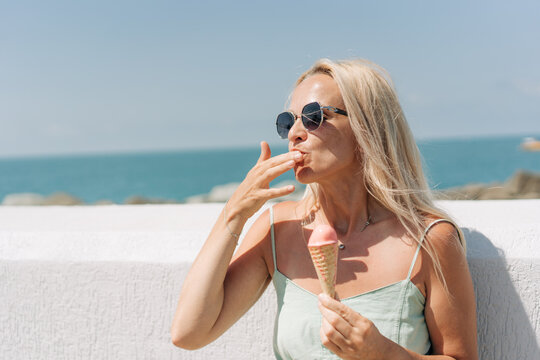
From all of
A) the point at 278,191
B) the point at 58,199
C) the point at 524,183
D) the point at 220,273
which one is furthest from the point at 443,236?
the point at 524,183

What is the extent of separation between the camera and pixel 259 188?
212 cm

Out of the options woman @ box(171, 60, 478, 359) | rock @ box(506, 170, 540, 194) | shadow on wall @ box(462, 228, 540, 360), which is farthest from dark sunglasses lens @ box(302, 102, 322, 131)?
rock @ box(506, 170, 540, 194)

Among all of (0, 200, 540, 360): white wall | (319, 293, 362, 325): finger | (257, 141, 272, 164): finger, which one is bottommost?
(0, 200, 540, 360): white wall

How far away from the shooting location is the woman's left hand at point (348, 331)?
177 cm

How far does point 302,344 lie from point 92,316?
1.15 meters

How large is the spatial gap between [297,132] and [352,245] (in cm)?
52

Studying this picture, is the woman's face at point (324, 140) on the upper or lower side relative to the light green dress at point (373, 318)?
upper

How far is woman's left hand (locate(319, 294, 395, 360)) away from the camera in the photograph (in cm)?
177

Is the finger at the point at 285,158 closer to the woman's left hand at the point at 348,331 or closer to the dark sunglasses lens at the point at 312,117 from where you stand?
the dark sunglasses lens at the point at 312,117

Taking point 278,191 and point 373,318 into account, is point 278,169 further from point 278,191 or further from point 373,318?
point 373,318

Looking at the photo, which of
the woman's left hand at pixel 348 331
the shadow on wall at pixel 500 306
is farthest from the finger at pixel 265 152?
the shadow on wall at pixel 500 306

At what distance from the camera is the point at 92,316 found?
2648mm

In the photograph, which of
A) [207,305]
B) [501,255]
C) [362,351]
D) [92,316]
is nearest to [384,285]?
[362,351]

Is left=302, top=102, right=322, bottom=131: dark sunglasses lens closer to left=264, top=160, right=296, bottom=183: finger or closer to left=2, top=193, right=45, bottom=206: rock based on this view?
left=264, top=160, right=296, bottom=183: finger
